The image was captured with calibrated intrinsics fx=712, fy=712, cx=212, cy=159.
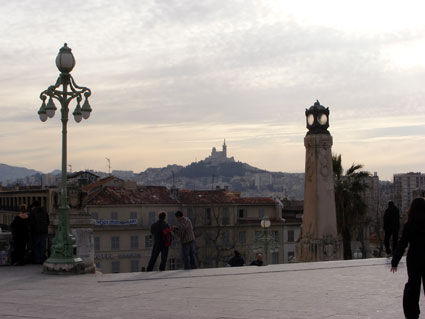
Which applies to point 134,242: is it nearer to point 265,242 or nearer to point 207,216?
point 207,216

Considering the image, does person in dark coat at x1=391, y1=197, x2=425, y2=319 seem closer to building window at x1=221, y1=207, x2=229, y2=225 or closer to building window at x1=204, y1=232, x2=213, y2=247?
building window at x1=204, y1=232, x2=213, y2=247

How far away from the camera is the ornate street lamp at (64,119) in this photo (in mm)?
14648

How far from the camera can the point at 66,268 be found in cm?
1452

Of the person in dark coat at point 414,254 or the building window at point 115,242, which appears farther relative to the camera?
the building window at point 115,242

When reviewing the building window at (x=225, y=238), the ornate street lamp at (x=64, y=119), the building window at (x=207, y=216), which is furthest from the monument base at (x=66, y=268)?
the building window at (x=207, y=216)


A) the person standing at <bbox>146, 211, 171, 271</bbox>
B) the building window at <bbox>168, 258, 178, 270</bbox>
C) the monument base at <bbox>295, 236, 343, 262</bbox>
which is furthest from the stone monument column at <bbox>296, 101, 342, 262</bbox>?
the building window at <bbox>168, 258, 178, 270</bbox>

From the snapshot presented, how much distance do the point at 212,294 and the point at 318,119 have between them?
14078 mm

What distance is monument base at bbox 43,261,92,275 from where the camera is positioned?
1449 centimetres

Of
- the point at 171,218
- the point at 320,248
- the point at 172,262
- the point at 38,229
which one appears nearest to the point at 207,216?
the point at 171,218

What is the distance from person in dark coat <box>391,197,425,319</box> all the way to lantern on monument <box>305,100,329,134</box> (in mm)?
15548

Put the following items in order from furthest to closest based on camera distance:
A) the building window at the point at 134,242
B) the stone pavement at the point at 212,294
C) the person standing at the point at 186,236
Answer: the building window at the point at 134,242, the person standing at the point at 186,236, the stone pavement at the point at 212,294

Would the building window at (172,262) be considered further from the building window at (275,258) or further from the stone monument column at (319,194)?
the stone monument column at (319,194)

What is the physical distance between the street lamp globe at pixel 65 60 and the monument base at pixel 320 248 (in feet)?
39.2

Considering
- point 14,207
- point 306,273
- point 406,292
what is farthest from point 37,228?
point 14,207
